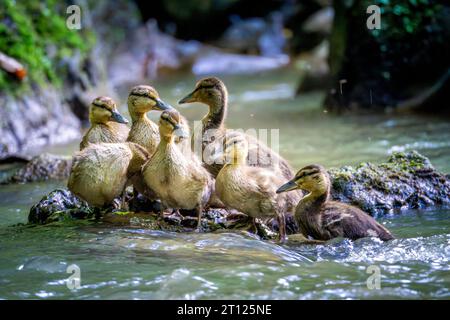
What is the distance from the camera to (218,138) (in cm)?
795

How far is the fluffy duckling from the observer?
294 inches

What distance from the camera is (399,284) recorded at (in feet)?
17.0

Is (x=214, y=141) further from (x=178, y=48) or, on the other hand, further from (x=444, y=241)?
(x=178, y=48)

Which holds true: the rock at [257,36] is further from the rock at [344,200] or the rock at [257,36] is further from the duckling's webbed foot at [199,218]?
the duckling's webbed foot at [199,218]

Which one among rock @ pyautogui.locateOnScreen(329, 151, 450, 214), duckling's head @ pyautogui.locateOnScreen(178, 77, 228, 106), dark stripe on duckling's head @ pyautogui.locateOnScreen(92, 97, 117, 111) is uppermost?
duckling's head @ pyautogui.locateOnScreen(178, 77, 228, 106)

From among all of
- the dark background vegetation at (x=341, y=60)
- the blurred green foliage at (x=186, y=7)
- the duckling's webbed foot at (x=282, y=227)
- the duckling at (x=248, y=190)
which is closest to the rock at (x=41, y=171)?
the dark background vegetation at (x=341, y=60)

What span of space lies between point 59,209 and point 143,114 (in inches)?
52.6

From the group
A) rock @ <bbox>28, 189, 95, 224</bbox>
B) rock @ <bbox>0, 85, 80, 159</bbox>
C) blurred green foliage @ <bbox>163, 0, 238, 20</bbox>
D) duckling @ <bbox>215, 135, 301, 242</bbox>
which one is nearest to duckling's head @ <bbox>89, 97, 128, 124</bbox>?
rock @ <bbox>28, 189, 95, 224</bbox>

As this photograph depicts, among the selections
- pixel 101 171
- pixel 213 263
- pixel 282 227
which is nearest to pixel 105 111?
pixel 101 171

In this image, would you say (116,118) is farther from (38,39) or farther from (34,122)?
(38,39)

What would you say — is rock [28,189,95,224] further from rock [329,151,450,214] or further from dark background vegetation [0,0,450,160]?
dark background vegetation [0,0,450,160]

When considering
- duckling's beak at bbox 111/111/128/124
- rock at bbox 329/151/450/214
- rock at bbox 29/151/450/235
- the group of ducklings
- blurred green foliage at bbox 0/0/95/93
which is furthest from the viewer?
blurred green foliage at bbox 0/0/95/93
